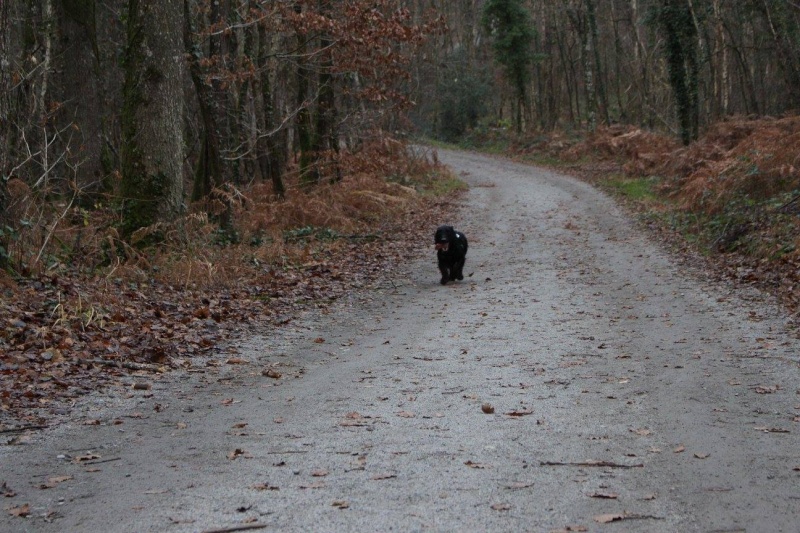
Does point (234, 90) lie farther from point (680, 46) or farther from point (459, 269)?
point (680, 46)

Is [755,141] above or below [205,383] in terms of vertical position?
above

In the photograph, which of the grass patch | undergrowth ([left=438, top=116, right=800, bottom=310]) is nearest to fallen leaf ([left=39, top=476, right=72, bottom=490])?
undergrowth ([left=438, top=116, right=800, bottom=310])

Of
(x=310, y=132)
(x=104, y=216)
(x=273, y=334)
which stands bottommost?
(x=273, y=334)

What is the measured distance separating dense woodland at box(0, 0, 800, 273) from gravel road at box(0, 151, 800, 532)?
429 centimetres

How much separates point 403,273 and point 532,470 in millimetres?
11496

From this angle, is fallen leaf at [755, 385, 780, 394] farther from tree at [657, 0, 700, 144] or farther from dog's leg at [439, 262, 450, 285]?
tree at [657, 0, 700, 144]

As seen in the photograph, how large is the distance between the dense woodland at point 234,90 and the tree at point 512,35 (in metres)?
0.11

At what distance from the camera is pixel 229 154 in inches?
771

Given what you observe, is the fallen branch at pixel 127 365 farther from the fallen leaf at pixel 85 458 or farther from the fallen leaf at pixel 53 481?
the fallen leaf at pixel 53 481

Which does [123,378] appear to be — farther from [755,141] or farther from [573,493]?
[755,141]

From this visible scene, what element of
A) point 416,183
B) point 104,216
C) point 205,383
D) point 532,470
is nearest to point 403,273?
point 104,216

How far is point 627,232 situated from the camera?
20.9 metres

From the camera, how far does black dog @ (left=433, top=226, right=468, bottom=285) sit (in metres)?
14.6

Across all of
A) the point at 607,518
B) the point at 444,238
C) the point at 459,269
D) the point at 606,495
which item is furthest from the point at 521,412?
the point at 459,269
